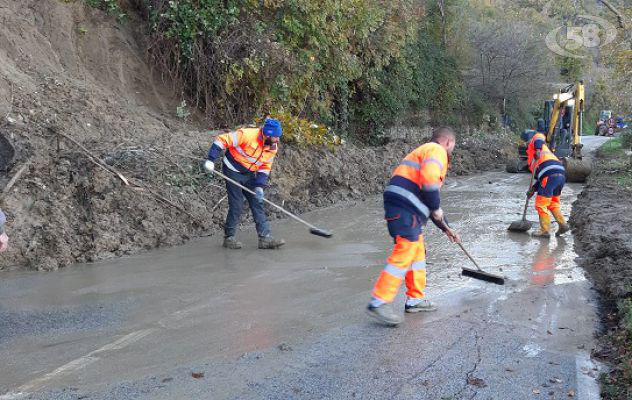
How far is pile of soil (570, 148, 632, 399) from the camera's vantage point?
172 inches

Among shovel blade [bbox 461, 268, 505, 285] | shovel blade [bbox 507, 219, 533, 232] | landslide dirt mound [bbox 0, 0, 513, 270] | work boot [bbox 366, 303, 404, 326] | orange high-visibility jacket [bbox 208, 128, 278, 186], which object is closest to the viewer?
work boot [bbox 366, 303, 404, 326]

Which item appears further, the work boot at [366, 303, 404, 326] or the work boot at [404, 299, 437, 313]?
the work boot at [404, 299, 437, 313]

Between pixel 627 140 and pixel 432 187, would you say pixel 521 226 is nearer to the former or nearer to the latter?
pixel 432 187

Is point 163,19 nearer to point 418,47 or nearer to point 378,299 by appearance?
point 378,299

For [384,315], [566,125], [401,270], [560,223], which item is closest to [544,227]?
[560,223]

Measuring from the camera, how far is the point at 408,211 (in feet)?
18.0

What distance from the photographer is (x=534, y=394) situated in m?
4.08

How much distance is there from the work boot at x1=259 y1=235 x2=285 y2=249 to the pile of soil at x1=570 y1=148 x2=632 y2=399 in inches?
153

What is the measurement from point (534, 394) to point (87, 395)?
2.91 metres

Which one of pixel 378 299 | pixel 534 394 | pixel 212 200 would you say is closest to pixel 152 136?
pixel 212 200

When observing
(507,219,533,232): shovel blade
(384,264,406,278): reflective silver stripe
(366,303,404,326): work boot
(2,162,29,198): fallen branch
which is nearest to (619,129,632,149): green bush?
(507,219,533,232): shovel blade

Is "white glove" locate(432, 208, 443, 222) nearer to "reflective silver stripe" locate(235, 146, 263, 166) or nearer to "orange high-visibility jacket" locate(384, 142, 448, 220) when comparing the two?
"orange high-visibility jacket" locate(384, 142, 448, 220)

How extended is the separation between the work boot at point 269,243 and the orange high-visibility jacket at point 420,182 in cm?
322

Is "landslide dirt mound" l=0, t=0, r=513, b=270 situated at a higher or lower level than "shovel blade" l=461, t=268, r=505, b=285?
higher
